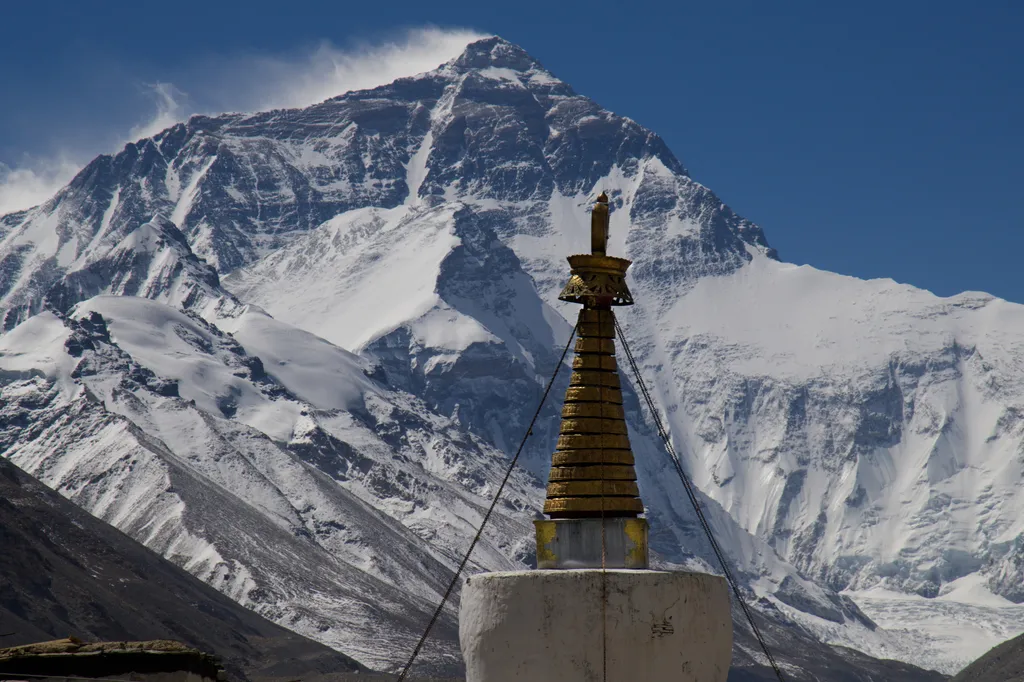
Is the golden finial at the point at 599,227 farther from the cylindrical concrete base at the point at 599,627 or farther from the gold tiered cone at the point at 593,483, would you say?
the cylindrical concrete base at the point at 599,627

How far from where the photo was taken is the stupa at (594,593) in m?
21.8

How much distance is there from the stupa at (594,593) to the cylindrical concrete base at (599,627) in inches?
0.5

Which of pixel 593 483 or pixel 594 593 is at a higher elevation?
pixel 593 483

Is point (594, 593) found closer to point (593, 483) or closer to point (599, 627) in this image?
point (599, 627)

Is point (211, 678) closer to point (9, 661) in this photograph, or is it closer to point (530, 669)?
point (9, 661)

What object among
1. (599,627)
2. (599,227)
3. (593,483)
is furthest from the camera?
(599,227)

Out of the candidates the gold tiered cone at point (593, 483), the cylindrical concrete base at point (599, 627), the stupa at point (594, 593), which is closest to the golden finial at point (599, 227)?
the stupa at point (594, 593)

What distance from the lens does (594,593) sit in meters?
21.8

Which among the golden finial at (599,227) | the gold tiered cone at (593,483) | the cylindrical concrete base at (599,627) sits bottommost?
the cylindrical concrete base at (599,627)

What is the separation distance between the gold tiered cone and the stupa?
0.04ft

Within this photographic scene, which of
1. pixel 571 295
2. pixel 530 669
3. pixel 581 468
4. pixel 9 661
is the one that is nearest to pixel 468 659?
pixel 530 669

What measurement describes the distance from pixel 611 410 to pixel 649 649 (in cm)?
318

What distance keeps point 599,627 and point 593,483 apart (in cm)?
194

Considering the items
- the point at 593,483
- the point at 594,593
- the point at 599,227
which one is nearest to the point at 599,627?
the point at 594,593
